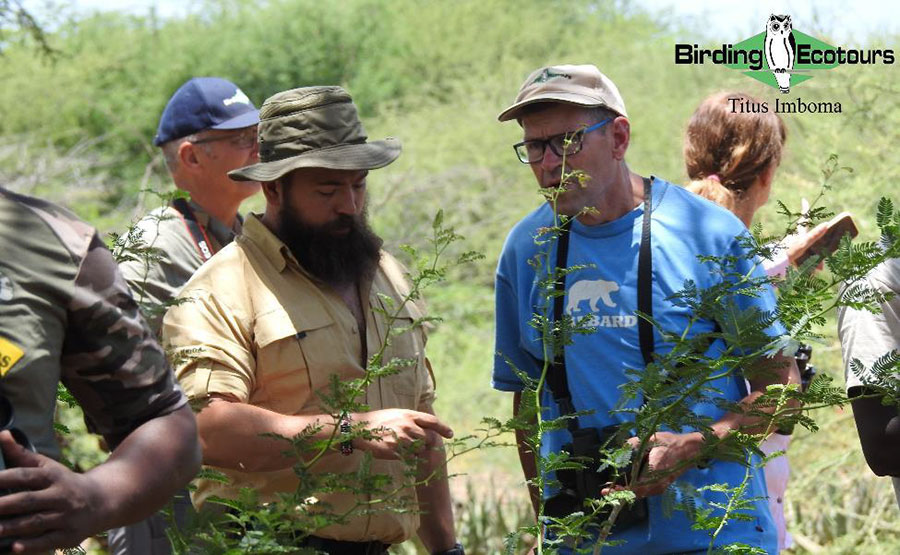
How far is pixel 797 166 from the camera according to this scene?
9.45m

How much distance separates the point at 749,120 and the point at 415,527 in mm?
1649

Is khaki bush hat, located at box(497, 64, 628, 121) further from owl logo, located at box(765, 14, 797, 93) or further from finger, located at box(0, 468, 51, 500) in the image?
owl logo, located at box(765, 14, 797, 93)

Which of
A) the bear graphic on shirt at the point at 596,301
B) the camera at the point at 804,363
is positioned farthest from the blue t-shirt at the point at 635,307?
the camera at the point at 804,363

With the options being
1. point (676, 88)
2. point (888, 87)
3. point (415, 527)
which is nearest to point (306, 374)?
point (415, 527)

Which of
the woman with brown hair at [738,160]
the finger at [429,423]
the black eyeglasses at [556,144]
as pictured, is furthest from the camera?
the woman with brown hair at [738,160]

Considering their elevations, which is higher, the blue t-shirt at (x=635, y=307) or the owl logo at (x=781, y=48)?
the owl logo at (x=781, y=48)

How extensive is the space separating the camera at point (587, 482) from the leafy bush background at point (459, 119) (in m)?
A: 0.56

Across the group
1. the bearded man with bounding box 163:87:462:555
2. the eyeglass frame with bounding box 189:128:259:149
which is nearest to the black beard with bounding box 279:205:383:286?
the bearded man with bounding box 163:87:462:555

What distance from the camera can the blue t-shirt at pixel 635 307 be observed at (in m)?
3.13

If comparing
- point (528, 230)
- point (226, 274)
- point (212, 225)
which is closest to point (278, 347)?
point (226, 274)

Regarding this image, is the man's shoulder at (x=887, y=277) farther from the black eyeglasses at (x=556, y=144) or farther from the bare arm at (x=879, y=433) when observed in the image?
the black eyeglasses at (x=556, y=144)

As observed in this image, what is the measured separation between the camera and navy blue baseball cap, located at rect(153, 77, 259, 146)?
4398 mm

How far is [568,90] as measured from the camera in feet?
11.4

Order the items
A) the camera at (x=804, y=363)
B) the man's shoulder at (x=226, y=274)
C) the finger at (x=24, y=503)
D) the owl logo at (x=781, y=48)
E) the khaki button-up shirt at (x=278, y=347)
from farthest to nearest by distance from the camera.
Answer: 1. the owl logo at (x=781, y=48)
2. the camera at (x=804, y=363)
3. the man's shoulder at (x=226, y=274)
4. the khaki button-up shirt at (x=278, y=347)
5. the finger at (x=24, y=503)
